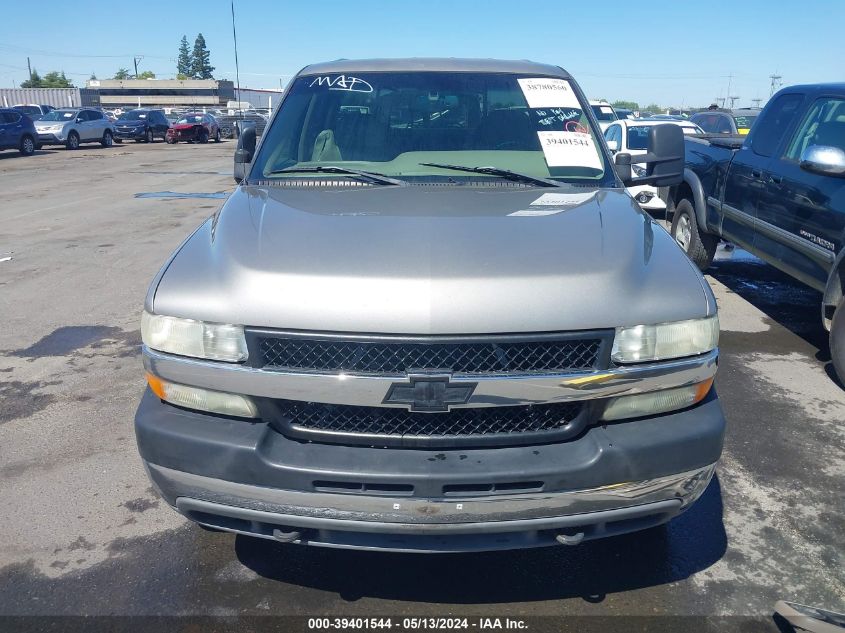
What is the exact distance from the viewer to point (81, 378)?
16.0 feet

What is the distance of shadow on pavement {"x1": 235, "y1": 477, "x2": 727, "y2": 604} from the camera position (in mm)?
2764

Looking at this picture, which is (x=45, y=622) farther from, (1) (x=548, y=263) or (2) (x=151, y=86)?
(2) (x=151, y=86)

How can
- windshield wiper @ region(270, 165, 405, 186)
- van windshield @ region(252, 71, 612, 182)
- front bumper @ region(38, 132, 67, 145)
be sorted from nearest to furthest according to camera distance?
windshield wiper @ region(270, 165, 405, 186), van windshield @ region(252, 71, 612, 182), front bumper @ region(38, 132, 67, 145)

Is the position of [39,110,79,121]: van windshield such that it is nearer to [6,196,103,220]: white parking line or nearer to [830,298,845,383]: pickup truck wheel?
[6,196,103,220]: white parking line

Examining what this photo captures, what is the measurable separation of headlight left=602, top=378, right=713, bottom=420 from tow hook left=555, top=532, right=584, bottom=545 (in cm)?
38

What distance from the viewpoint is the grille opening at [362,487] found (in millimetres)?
2201

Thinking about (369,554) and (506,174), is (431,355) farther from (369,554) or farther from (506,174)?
(506,174)

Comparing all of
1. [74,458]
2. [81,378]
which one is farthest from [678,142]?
[81,378]

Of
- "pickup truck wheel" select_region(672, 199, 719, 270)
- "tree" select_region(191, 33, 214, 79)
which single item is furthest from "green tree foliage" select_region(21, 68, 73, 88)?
"pickup truck wheel" select_region(672, 199, 719, 270)

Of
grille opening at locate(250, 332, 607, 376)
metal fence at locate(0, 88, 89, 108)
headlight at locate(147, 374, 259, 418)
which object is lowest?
headlight at locate(147, 374, 259, 418)

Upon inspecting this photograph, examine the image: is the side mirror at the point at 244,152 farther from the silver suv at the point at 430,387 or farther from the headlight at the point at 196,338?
the headlight at the point at 196,338

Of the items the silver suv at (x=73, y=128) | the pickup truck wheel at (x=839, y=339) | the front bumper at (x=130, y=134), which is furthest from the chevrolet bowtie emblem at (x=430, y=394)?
the front bumper at (x=130, y=134)

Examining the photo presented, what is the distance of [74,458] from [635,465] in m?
2.94

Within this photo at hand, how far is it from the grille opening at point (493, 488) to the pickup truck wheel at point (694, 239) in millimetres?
5840
